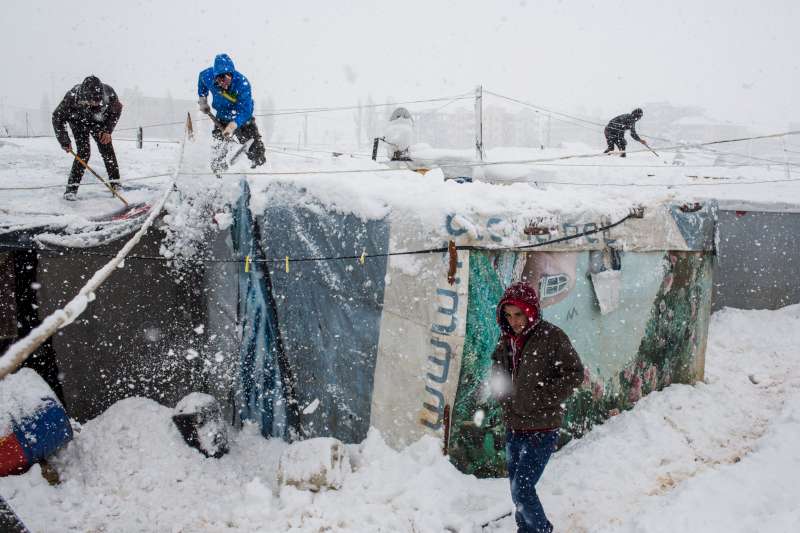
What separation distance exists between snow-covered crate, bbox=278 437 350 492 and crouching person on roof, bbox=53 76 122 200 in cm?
408

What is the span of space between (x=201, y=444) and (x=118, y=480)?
787 millimetres

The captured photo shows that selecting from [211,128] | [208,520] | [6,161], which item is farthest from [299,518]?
[6,161]

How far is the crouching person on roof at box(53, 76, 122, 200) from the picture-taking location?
18.4ft

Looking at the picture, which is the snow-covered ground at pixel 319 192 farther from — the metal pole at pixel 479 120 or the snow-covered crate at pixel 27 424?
the metal pole at pixel 479 120

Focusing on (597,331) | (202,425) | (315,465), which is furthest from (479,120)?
(315,465)

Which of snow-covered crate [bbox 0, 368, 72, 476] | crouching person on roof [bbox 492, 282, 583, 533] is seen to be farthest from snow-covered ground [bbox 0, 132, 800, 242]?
snow-covered crate [bbox 0, 368, 72, 476]

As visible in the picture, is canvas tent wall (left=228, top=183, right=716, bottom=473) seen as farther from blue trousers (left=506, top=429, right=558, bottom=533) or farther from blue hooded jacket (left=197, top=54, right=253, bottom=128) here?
blue hooded jacket (left=197, top=54, right=253, bottom=128)

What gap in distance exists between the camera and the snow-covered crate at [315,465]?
4.20 metres

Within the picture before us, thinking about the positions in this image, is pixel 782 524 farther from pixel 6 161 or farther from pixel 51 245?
pixel 6 161

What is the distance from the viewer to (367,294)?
4.76 meters

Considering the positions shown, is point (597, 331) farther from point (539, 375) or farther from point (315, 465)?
point (315, 465)

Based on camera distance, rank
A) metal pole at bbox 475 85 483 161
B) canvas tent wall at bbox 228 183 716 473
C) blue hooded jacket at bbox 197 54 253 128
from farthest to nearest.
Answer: metal pole at bbox 475 85 483 161, blue hooded jacket at bbox 197 54 253 128, canvas tent wall at bbox 228 183 716 473

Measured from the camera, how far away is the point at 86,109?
5.70 m

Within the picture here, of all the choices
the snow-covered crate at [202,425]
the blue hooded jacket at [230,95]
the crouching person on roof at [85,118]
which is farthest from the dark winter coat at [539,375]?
the crouching person on roof at [85,118]
